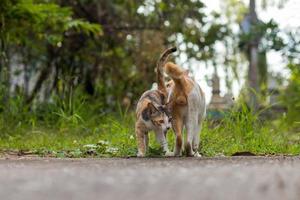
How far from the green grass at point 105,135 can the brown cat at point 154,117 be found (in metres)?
0.18

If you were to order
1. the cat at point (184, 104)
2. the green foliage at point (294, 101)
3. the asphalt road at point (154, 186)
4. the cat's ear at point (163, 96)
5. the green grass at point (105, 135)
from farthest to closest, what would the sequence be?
the green foliage at point (294, 101) → the green grass at point (105, 135) → the cat's ear at point (163, 96) → the cat at point (184, 104) → the asphalt road at point (154, 186)

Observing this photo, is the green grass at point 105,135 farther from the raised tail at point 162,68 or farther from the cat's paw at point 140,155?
the raised tail at point 162,68

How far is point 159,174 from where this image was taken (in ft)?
10.9

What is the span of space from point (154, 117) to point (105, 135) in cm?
229

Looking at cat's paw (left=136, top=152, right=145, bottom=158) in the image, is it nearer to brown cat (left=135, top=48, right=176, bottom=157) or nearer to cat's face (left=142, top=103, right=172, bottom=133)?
brown cat (left=135, top=48, right=176, bottom=157)

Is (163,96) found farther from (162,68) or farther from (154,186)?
(154,186)

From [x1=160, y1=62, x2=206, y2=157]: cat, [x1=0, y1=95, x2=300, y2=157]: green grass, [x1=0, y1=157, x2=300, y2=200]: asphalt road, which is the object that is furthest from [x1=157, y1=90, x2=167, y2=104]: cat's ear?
[x1=0, y1=157, x2=300, y2=200]: asphalt road

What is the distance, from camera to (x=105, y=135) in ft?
26.2

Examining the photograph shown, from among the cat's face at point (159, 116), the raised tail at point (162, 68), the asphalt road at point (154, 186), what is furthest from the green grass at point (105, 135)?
the asphalt road at point (154, 186)

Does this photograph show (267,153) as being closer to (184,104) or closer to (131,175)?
(184,104)

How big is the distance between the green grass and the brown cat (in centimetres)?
18

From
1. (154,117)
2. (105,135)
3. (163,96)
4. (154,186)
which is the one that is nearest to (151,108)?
(154,117)

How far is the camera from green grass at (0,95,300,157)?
661 centimetres

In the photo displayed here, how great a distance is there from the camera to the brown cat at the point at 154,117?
5781 millimetres
